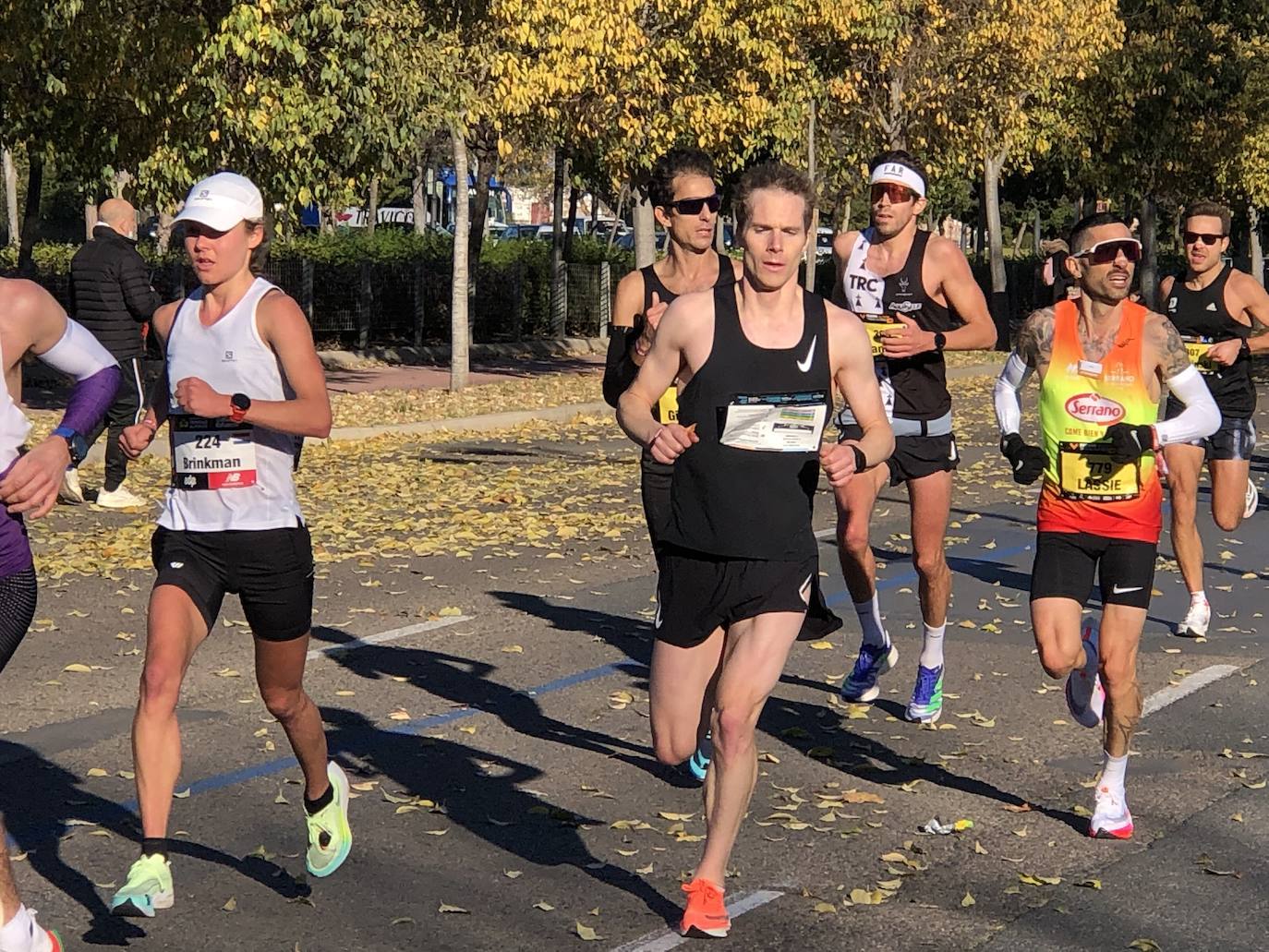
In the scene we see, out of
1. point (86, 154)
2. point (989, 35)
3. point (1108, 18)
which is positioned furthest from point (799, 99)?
point (86, 154)

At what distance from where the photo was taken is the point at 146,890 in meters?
5.10

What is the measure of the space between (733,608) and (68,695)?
399cm

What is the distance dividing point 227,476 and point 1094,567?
→ 113 inches

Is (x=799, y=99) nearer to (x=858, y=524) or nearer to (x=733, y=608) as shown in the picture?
(x=858, y=524)

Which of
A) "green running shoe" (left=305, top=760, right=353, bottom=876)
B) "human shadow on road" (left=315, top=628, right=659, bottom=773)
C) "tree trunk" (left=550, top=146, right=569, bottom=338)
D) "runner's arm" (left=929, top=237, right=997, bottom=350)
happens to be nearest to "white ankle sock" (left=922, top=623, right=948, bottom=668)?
"runner's arm" (left=929, top=237, right=997, bottom=350)

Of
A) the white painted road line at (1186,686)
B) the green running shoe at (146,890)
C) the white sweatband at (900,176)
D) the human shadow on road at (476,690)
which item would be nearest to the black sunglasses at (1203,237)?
the white painted road line at (1186,686)

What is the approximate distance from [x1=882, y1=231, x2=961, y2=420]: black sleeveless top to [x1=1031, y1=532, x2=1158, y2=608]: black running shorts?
5.29ft

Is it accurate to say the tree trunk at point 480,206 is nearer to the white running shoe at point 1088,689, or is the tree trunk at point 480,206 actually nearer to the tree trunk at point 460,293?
the tree trunk at point 460,293

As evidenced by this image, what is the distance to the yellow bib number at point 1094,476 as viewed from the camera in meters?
6.32

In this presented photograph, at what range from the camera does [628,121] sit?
88.7ft

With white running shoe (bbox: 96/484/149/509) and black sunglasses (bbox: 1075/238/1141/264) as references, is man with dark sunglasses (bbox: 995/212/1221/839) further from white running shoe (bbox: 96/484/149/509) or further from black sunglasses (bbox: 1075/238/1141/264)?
white running shoe (bbox: 96/484/149/509)

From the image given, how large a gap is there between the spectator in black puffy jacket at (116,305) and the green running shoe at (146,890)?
8815mm

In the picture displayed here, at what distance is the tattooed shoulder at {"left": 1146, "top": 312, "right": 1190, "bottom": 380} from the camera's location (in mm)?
6410

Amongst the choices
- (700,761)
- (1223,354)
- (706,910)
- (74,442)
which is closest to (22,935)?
(74,442)
